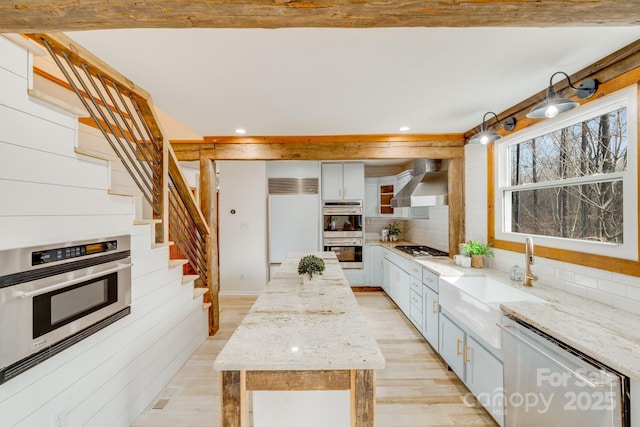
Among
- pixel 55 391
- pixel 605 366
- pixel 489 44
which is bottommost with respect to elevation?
pixel 55 391

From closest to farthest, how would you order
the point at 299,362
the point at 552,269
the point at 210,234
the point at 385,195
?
the point at 299,362, the point at 552,269, the point at 210,234, the point at 385,195

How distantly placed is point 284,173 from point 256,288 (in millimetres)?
2093

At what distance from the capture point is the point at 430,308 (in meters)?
2.97

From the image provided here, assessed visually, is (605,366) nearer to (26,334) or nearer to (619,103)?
(619,103)

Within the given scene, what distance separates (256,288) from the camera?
16.4ft

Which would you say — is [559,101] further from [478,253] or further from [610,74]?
[478,253]

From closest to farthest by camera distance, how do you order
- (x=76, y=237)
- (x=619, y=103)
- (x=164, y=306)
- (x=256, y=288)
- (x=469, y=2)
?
(x=469, y=2), (x=76, y=237), (x=619, y=103), (x=164, y=306), (x=256, y=288)

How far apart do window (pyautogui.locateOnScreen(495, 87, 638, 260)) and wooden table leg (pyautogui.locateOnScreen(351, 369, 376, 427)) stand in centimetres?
175

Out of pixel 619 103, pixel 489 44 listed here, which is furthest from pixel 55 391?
pixel 619 103

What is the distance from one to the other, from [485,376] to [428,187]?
255 centimetres

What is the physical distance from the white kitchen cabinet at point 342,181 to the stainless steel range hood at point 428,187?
100cm

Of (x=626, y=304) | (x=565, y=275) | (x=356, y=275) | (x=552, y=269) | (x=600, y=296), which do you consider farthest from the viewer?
(x=356, y=275)

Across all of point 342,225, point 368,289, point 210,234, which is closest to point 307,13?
point 210,234

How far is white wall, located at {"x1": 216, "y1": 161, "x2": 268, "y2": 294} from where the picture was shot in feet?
16.3
